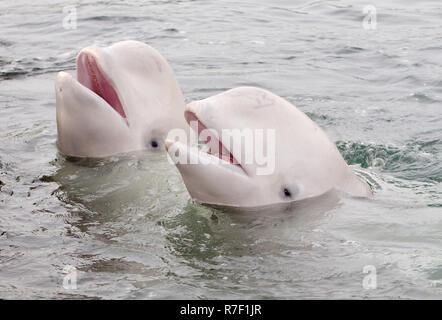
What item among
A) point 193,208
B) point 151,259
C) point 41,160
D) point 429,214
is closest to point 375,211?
point 429,214

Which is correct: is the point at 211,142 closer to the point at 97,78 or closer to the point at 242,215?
the point at 242,215

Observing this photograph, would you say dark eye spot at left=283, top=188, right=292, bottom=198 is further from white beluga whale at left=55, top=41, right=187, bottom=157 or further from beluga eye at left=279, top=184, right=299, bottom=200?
white beluga whale at left=55, top=41, right=187, bottom=157

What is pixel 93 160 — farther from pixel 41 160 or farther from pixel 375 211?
pixel 375 211

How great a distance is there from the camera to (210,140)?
6414 mm

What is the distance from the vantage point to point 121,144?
7707 mm

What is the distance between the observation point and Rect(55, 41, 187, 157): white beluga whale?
741 centimetres

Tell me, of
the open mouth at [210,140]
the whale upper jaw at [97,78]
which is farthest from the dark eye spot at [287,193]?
the whale upper jaw at [97,78]

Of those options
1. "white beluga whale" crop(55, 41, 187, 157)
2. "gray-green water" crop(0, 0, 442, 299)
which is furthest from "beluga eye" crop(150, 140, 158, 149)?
"gray-green water" crop(0, 0, 442, 299)

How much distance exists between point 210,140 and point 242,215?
0.64 m

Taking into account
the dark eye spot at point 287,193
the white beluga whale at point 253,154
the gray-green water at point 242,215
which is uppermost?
the white beluga whale at point 253,154

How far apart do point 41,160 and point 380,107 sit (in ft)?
15.2

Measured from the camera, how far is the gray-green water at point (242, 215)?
5.54 m

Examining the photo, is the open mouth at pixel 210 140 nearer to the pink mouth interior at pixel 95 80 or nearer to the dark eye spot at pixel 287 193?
the dark eye spot at pixel 287 193

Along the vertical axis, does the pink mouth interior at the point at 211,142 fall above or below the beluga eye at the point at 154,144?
above
